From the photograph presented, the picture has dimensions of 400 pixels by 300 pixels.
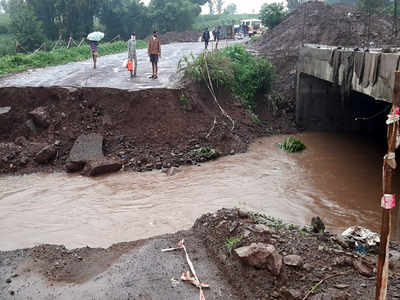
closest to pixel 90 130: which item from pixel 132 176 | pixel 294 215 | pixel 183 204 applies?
pixel 132 176

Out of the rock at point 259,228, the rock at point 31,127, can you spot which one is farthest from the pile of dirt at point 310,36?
the rock at point 259,228

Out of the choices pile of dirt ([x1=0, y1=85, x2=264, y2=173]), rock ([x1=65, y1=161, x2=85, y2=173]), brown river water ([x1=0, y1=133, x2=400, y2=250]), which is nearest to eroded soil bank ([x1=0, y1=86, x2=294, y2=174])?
pile of dirt ([x1=0, y1=85, x2=264, y2=173])

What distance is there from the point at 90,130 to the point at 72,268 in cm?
775

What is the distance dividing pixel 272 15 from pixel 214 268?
25454 mm

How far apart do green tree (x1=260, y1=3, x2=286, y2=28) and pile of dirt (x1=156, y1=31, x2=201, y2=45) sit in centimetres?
1424

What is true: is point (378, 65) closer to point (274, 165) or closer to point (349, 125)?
point (274, 165)

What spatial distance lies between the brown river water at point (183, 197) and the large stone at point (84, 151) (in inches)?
17.9

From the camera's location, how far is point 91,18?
1439 inches

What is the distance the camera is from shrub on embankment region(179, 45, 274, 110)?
14.9 m

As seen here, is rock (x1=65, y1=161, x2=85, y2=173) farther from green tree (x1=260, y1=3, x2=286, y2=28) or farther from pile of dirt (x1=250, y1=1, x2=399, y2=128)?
green tree (x1=260, y1=3, x2=286, y2=28)

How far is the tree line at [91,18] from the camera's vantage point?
2906 centimetres

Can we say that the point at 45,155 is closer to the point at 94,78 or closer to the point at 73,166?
the point at 73,166

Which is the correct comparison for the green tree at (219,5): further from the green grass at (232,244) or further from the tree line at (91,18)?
the green grass at (232,244)

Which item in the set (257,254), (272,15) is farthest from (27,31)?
(257,254)
